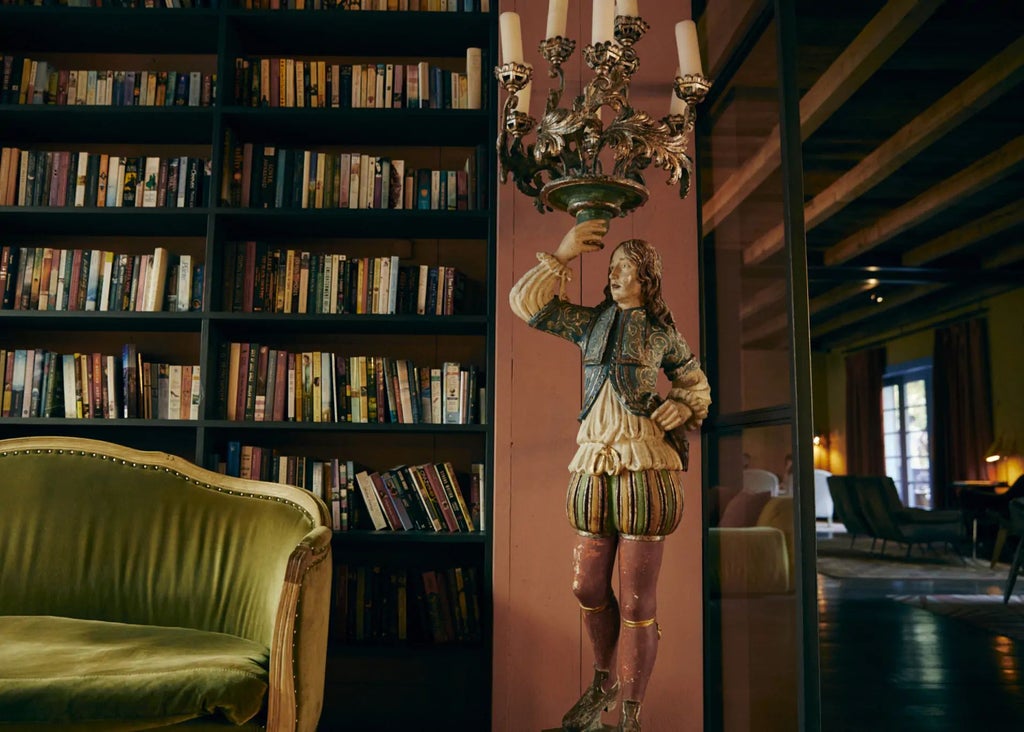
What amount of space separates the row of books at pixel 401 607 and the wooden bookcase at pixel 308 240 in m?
0.03

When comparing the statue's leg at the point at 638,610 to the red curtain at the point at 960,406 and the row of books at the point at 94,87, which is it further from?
the red curtain at the point at 960,406

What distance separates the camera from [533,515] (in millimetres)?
2605

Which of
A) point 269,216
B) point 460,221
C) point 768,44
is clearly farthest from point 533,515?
point 768,44

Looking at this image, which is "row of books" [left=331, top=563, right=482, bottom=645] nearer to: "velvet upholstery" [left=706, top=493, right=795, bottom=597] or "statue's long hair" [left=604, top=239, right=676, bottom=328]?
"velvet upholstery" [left=706, top=493, right=795, bottom=597]

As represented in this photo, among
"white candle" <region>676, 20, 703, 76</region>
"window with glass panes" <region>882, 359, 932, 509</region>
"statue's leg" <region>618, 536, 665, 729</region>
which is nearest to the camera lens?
"statue's leg" <region>618, 536, 665, 729</region>

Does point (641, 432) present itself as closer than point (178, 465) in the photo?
Yes

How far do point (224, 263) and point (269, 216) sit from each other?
9.1 inches

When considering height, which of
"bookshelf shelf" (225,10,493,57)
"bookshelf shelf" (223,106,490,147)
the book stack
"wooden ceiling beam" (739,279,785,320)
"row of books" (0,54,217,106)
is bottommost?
the book stack

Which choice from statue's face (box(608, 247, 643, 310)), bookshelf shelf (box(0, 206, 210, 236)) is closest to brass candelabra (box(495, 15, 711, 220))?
statue's face (box(608, 247, 643, 310))

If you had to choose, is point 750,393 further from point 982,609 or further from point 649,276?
point 982,609

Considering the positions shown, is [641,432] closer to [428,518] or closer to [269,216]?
[428,518]

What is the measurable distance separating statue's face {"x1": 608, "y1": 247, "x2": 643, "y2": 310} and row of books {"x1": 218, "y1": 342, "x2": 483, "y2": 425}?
0.81 metres

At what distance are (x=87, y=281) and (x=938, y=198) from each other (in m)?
6.20

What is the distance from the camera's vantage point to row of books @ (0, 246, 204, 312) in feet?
8.96
